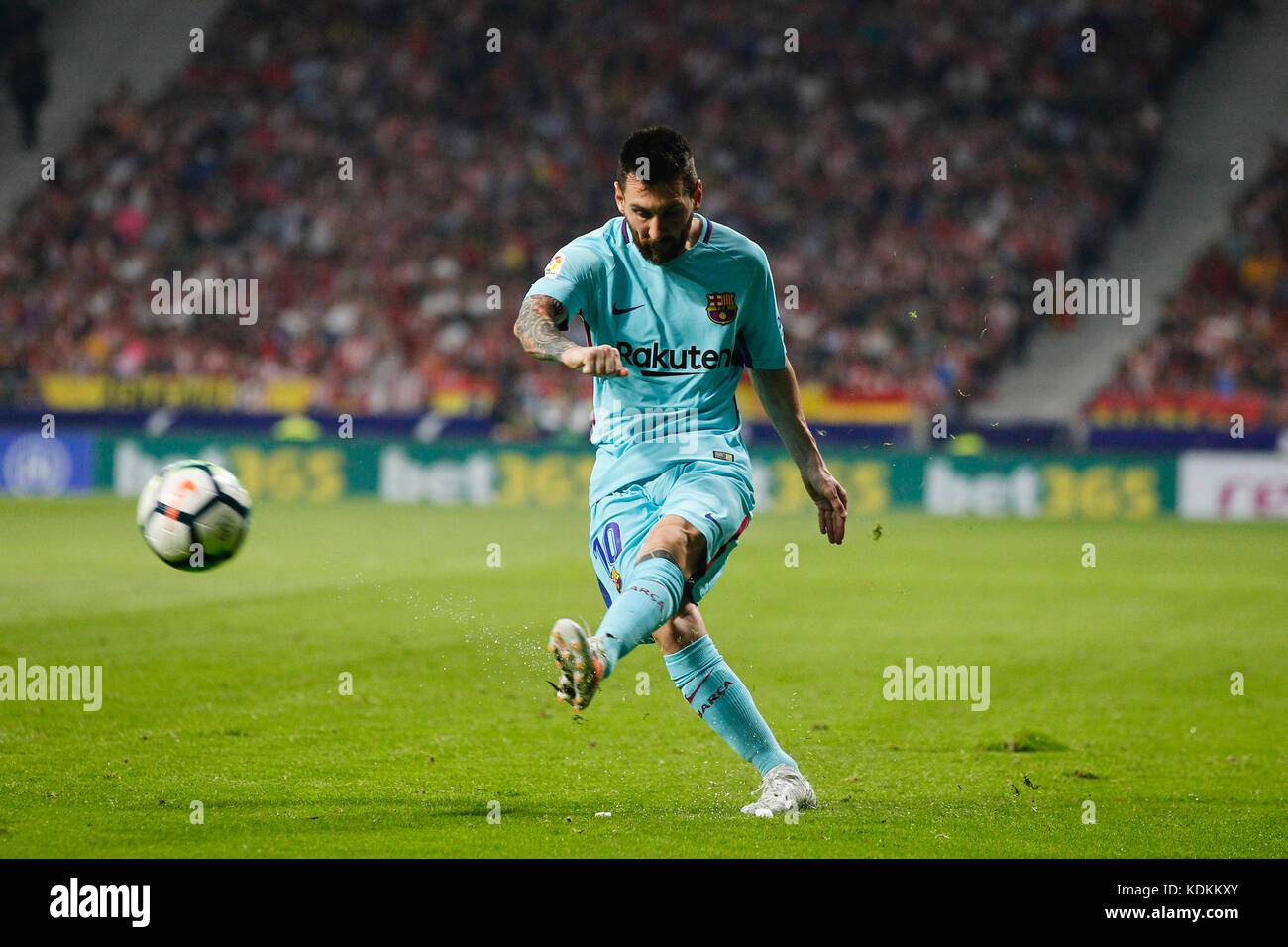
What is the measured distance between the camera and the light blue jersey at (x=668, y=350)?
553 cm

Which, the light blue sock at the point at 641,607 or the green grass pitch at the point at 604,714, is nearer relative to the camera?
the light blue sock at the point at 641,607

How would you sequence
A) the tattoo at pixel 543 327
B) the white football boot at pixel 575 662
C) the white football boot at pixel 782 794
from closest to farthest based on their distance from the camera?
the white football boot at pixel 575 662 < the tattoo at pixel 543 327 < the white football boot at pixel 782 794

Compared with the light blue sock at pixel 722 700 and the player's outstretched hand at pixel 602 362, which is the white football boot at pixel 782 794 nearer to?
the light blue sock at pixel 722 700

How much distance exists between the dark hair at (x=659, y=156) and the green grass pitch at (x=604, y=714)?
2.23 meters

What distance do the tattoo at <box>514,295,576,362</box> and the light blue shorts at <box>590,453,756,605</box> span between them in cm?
64

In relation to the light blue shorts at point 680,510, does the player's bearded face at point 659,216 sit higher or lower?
higher

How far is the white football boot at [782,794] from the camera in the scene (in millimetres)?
5492

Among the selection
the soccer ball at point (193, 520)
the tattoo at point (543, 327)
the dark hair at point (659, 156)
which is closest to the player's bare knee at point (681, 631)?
the tattoo at point (543, 327)

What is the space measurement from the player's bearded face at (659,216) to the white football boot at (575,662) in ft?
5.04

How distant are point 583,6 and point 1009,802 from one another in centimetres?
2867

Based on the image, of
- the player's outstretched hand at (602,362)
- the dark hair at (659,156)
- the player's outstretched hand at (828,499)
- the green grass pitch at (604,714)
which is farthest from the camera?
the player's outstretched hand at (828,499)

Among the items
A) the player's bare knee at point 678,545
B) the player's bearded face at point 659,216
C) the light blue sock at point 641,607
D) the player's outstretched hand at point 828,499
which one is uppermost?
the player's bearded face at point 659,216

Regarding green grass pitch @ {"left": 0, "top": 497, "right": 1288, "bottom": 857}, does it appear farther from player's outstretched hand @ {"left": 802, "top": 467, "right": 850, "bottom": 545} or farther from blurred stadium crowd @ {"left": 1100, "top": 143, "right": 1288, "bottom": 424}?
blurred stadium crowd @ {"left": 1100, "top": 143, "right": 1288, "bottom": 424}

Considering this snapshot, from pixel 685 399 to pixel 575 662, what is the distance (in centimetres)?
143
